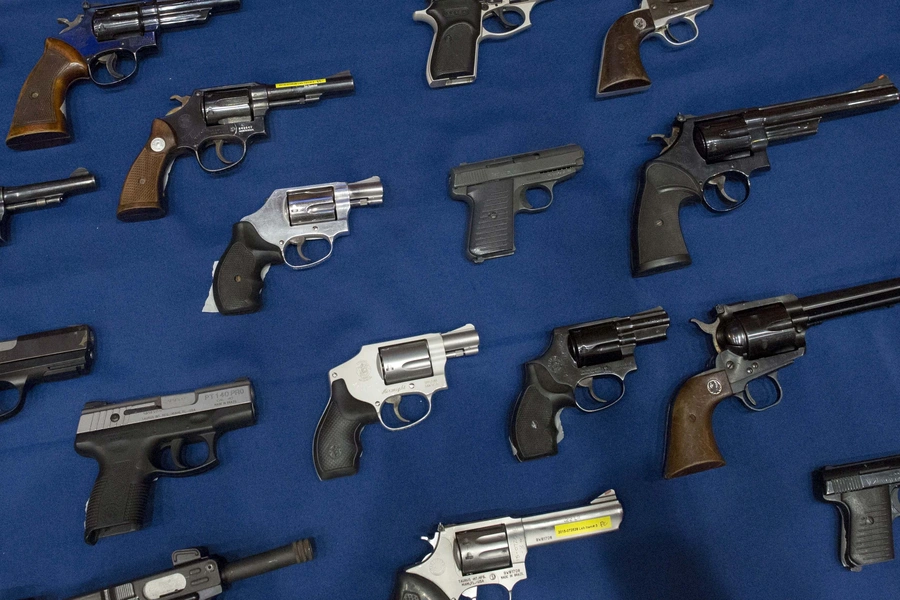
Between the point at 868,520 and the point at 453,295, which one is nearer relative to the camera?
the point at 868,520

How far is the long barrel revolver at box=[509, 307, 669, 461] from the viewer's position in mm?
1895

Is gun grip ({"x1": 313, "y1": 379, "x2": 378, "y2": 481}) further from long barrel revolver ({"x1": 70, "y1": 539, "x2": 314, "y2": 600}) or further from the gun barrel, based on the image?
the gun barrel

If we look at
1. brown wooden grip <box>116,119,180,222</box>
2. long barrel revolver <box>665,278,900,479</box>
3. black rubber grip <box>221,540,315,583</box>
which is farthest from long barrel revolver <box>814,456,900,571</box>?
brown wooden grip <box>116,119,180,222</box>

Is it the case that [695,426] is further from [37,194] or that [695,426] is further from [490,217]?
[37,194]

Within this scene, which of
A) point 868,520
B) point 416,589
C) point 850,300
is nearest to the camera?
point 416,589

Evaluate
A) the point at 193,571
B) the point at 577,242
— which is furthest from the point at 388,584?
the point at 577,242

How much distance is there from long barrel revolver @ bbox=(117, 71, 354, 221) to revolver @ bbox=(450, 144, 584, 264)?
62 centimetres

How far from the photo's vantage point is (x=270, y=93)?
7.25 feet

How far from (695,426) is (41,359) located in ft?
6.81

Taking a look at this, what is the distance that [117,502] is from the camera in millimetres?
1771

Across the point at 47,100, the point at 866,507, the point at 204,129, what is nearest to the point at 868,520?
the point at 866,507

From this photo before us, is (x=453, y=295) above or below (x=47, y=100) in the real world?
below

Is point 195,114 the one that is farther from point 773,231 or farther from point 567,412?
point 773,231

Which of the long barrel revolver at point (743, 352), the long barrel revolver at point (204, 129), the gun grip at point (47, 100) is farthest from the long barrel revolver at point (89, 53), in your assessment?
the long barrel revolver at point (743, 352)
